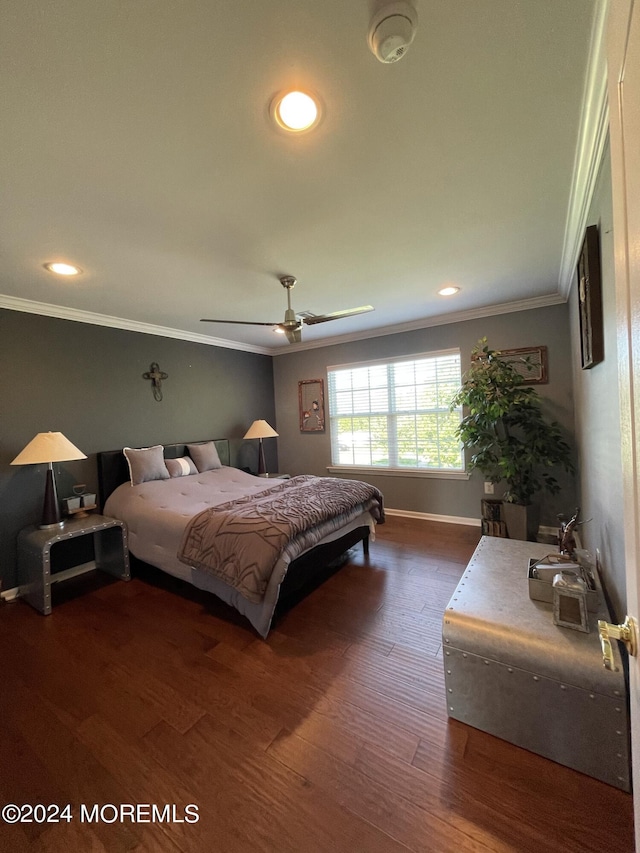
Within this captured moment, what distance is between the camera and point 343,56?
3.38ft

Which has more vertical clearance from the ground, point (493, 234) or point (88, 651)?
point (493, 234)

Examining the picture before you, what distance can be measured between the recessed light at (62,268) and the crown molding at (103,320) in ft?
2.68

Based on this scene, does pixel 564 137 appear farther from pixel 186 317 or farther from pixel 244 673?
pixel 186 317

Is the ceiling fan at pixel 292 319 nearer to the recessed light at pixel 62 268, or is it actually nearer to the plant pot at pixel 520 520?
the recessed light at pixel 62 268

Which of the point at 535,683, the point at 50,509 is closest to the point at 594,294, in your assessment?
the point at 535,683

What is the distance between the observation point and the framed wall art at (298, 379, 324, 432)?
5.09 m

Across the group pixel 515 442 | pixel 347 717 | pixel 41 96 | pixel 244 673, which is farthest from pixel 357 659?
pixel 41 96

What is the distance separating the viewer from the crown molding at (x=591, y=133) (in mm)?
1004

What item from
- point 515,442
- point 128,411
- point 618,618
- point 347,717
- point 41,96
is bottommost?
point 347,717

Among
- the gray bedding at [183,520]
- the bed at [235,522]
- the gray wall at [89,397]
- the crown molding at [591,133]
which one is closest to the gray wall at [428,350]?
the gray wall at [89,397]

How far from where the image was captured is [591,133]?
52.5 inches

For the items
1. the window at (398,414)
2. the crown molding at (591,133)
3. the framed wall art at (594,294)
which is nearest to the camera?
the crown molding at (591,133)

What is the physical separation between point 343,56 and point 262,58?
0.84 feet

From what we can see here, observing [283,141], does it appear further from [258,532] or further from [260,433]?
[260,433]
